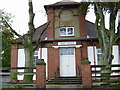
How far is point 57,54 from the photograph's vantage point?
1570 cm

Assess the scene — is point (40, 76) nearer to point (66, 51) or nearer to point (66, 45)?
point (66, 45)

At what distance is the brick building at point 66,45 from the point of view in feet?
51.2

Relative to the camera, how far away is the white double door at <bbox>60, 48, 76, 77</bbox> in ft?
51.2

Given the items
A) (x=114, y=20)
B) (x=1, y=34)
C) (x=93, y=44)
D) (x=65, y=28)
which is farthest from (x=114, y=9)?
(x=1, y=34)

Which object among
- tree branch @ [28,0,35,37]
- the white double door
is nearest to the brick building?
the white double door

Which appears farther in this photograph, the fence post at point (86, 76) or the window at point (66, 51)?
the window at point (66, 51)

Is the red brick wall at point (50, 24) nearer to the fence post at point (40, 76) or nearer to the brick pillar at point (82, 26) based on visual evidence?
the brick pillar at point (82, 26)

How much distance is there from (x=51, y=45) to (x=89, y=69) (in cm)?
728

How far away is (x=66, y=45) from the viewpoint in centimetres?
1570

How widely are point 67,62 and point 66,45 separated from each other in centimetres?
171

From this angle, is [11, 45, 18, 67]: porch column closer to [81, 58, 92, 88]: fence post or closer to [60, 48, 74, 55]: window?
[60, 48, 74, 55]: window

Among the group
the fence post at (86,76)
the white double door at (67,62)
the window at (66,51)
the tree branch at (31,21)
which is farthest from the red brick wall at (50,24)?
the fence post at (86,76)

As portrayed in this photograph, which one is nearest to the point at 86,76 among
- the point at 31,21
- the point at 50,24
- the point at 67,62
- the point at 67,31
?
the point at 31,21

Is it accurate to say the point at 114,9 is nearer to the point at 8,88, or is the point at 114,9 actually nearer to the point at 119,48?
the point at 119,48
